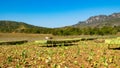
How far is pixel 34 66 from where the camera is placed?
1373 centimetres

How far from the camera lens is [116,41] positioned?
88.5ft

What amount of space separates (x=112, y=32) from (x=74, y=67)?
136951mm

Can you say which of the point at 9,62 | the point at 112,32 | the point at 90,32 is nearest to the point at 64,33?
the point at 90,32

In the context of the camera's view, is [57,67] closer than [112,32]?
Yes

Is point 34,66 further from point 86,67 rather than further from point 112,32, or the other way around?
point 112,32

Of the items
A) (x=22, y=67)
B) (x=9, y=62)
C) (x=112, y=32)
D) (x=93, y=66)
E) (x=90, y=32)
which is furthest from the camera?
(x=90, y=32)

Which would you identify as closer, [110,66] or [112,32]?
[110,66]

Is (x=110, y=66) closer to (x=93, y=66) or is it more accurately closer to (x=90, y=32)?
(x=93, y=66)

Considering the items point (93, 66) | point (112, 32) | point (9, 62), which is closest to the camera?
point (93, 66)

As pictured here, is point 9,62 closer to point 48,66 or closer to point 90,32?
point 48,66

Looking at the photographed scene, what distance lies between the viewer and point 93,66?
45.8 feet

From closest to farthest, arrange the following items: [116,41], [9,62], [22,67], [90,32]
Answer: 1. [22,67]
2. [9,62]
3. [116,41]
4. [90,32]

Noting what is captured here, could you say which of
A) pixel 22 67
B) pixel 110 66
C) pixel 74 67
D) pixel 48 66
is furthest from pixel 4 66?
pixel 110 66

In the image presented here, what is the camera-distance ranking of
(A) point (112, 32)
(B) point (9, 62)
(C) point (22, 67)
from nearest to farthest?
(C) point (22, 67) < (B) point (9, 62) < (A) point (112, 32)
